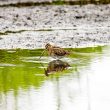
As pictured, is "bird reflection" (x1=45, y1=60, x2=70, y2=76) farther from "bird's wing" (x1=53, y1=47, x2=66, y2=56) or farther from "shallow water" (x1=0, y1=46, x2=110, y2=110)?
"bird's wing" (x1=53, y1=47, x2=66, y2=56)

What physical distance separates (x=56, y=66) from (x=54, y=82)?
1.69 metres

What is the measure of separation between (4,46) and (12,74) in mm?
4285

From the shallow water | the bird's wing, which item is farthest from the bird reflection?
the bird's wing

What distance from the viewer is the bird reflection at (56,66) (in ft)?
40.1

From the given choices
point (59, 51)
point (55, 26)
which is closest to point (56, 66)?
point (59, 51)

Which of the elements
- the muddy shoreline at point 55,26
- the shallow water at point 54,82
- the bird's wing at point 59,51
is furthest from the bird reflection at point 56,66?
Result: the muddy shoreline at point 55,26

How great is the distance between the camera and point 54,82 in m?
11.0

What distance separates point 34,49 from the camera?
51.0 ft

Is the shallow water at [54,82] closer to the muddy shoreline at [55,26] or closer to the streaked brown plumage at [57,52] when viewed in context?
the streaked brown plumage at [57,52]

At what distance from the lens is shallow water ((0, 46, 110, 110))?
9.21 m

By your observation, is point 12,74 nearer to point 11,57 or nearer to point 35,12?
point 11,57

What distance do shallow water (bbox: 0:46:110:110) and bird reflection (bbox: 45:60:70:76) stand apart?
0.34 ft

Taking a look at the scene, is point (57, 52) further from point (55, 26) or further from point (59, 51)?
point (55, 26)

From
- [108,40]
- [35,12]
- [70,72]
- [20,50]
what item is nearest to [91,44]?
[108,40]
